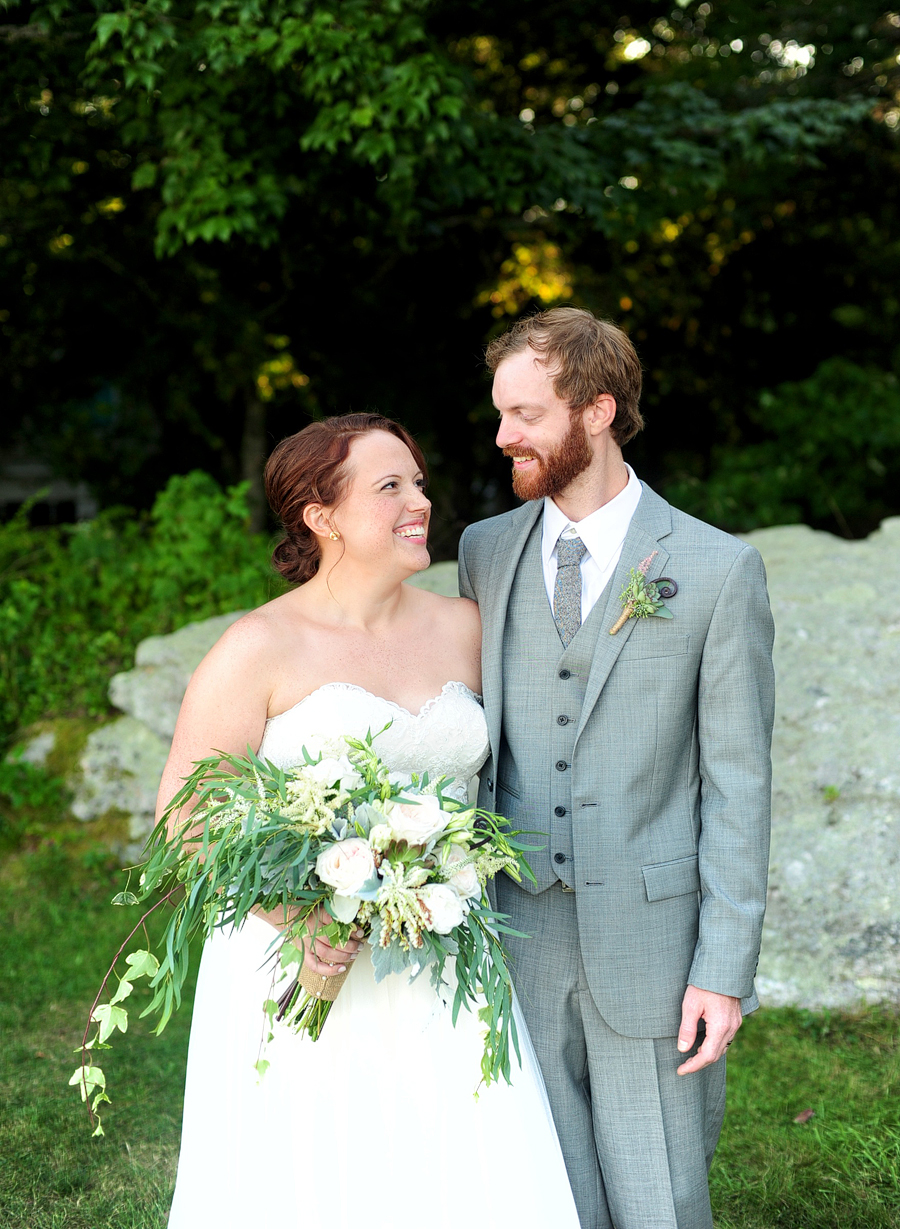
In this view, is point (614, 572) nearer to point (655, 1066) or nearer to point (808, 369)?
point (655, 1066)

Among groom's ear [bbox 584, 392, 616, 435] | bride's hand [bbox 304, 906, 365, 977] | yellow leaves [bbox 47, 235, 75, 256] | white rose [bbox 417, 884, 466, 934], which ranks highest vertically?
groom's ear [bbox 584, 392, 616, 435]

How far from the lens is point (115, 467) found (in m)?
9.75

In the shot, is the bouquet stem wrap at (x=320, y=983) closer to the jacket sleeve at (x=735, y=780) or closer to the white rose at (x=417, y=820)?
the white rose at (x=417, y=820)

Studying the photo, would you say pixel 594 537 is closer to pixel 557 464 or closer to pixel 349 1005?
pixel 557 464

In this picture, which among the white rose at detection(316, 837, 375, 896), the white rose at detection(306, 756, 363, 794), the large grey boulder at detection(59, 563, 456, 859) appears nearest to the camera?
the white rose at detection(316, 837, 375, 896)

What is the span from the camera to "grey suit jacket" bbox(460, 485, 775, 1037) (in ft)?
8.30

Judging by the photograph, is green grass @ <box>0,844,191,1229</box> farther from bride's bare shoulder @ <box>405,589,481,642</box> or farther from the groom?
bride's bare shoulder @ <box>405,589,481,642</box>

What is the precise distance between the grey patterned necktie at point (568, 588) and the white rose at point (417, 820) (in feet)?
2.23

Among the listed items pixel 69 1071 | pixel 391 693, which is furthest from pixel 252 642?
pixel 69 1071

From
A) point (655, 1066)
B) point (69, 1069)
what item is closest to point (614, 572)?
point (655, 1066)

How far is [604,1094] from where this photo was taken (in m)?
2.64

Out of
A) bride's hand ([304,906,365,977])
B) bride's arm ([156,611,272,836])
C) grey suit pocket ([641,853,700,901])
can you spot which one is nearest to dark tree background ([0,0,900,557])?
bride's arm ([156,611,272,836])

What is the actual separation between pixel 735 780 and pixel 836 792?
2.43 m

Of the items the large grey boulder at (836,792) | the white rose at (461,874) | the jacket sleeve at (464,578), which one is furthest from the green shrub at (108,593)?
the white rose at (461,874)
